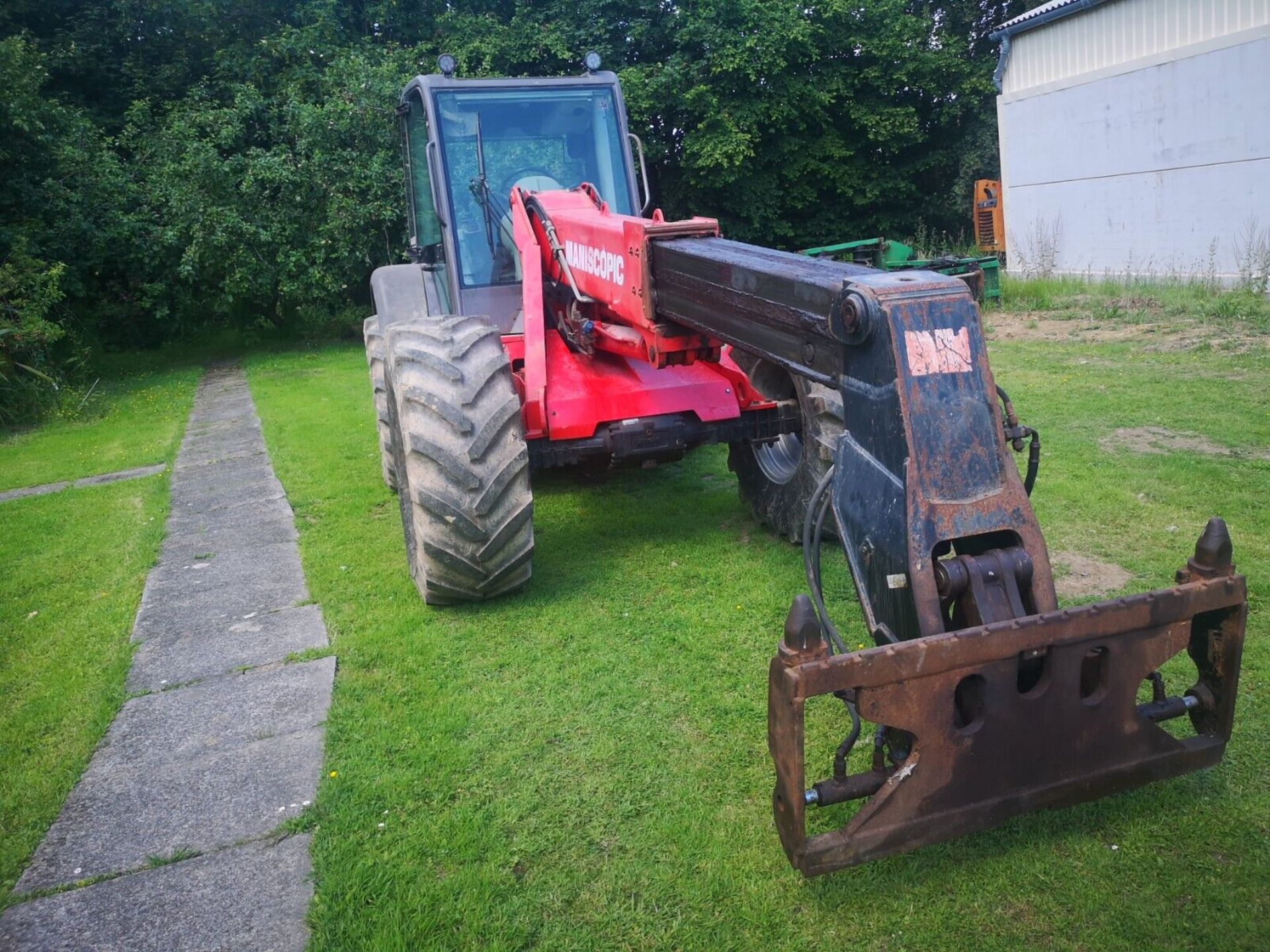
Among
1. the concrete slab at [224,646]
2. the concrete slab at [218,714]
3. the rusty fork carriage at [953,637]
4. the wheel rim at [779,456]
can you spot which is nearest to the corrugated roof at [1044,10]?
the wheel rim at [779,456]

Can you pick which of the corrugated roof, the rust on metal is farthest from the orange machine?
the rust on metal

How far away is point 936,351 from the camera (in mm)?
2467

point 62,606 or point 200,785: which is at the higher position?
point 62,606

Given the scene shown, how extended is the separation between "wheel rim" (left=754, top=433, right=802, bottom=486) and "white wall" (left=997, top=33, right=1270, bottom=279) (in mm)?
11090

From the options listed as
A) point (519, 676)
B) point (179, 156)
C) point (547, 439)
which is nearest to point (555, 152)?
point (547, 439)

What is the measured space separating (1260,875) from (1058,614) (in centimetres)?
93

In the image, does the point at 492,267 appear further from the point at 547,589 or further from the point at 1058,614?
the point at 1058,614

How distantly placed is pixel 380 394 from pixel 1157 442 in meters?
5.17

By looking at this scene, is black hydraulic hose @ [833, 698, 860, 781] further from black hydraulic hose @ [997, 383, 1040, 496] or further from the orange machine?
the orange machine

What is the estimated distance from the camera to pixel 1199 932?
2389 millimetres

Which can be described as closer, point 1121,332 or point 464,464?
point 464,464

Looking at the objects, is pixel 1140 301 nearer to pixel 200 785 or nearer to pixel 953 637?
pixel 953 637

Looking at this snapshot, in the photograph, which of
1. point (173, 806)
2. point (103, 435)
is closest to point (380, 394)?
point (173, 806)

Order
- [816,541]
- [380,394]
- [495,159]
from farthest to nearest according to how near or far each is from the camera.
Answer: [380,394] → [495,159] → [816,541]
